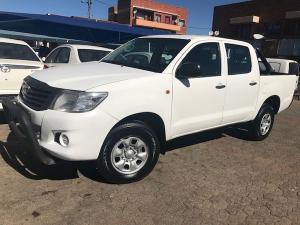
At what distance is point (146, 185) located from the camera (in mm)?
4473

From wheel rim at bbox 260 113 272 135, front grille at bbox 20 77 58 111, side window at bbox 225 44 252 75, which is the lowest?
wheel rim at bbox 260 113 272 135

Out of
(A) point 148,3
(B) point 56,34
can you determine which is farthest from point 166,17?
(B) point 56,34

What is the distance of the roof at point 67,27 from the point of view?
1359 cm

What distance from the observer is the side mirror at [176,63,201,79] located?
15.5ft

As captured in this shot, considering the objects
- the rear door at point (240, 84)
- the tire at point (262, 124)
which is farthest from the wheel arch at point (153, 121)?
the tire at point (262, 124)

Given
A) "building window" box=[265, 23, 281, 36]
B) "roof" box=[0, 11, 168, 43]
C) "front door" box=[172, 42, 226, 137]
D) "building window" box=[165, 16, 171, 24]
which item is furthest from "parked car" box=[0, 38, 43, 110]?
"building window" box=[165, 16, 171, 24]

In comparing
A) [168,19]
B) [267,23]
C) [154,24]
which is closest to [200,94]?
[267,23]

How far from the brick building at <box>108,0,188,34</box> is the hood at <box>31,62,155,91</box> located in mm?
54141

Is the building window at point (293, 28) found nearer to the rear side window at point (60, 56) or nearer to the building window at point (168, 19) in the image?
the rear side window at point (60, 56)

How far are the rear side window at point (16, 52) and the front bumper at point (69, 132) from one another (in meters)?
3.75

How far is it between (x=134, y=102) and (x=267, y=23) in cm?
3245

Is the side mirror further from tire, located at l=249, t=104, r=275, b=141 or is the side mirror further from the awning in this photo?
the awning

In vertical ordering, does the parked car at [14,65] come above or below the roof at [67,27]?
below

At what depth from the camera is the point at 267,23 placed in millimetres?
33375
